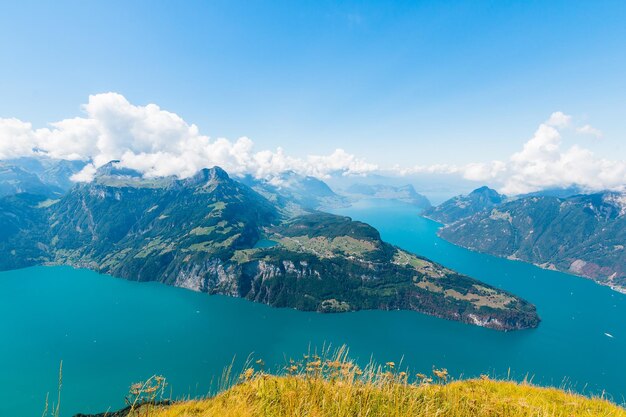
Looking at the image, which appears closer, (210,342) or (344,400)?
(344,400)

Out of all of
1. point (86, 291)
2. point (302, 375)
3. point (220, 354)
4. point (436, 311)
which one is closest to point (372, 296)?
point (436, 311)

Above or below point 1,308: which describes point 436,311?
above

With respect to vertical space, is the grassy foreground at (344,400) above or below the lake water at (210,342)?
above

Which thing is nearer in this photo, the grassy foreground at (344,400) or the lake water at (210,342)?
the grassy foreground at (344,400)

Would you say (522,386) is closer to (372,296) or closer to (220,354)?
(220,354)

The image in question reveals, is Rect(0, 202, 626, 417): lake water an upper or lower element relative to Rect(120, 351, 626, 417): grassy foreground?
lower

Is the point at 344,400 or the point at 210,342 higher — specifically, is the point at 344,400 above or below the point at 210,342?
above

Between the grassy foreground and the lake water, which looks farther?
the lake water

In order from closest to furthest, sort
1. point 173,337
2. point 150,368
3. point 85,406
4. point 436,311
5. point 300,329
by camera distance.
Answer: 1. point 85,406
2. point 150,368
3. point 173,337
4. point 300,329
5. point 436,311
